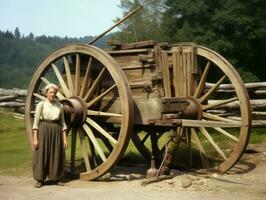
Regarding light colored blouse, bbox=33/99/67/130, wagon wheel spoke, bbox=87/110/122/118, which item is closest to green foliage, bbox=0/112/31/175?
light colored blouse, bbox=33/99/67/130

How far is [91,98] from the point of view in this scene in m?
8.51

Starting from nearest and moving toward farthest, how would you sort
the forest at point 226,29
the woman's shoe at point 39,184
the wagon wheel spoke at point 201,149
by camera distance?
the woman's shoe at point 39,184
the wagon wheel spoke at point 201,149
the forest at point 226,29

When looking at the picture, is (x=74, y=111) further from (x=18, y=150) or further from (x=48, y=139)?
(x=18, y=150)

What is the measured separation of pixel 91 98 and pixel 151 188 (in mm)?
2026

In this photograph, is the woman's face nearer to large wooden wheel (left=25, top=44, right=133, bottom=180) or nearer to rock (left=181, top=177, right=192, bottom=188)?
large wooden wheel (left=25, top=44, right=133, bottom=180)

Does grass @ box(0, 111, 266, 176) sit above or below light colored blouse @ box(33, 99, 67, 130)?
below

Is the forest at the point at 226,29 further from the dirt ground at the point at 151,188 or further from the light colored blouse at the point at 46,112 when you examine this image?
the light colored blouse at the point at 46,112

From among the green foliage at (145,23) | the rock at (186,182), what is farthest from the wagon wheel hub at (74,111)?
the green foliage at (145,23)

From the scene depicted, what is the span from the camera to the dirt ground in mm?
6756

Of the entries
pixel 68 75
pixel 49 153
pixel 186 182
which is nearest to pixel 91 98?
pixel 68 75

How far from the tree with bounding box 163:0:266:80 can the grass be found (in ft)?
48.9

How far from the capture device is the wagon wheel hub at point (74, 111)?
8.21 meters

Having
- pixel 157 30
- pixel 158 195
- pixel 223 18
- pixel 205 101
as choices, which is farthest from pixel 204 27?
pixel 158 195

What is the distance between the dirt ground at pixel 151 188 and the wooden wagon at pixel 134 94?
359 millimetres
